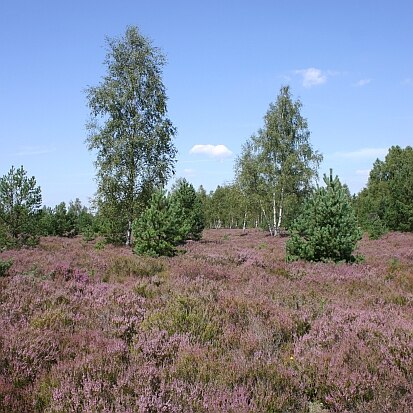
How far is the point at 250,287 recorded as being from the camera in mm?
8578

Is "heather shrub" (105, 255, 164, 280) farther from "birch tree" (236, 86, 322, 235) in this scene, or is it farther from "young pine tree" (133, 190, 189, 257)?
"birch tree" (236, 86, 322, 235)

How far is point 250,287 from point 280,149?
98.6 ft

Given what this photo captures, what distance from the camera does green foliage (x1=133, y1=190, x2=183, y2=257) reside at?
1441 centimetres

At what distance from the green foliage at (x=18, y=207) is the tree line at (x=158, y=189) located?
43mm

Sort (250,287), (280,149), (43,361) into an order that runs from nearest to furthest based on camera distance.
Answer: (43,361) → (250,287) → (280,149)

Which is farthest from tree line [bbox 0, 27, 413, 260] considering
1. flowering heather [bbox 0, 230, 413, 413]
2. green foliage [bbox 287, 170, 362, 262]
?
flowering heather [bbox 0, 230, 413, 413]

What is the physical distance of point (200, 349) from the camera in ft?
14.9

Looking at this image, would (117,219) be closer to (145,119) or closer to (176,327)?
(145,119)

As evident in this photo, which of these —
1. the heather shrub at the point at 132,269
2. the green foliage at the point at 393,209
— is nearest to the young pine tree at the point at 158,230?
the heather shrub at the point at 132,269

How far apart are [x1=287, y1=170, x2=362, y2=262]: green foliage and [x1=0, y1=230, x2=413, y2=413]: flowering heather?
13.8 ft

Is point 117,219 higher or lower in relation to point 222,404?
higher

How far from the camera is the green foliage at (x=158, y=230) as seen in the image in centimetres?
1441

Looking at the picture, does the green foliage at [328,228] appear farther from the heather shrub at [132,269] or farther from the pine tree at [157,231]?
the heather shrub at [132,269]

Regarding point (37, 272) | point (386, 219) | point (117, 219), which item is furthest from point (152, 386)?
point (386, 219)
